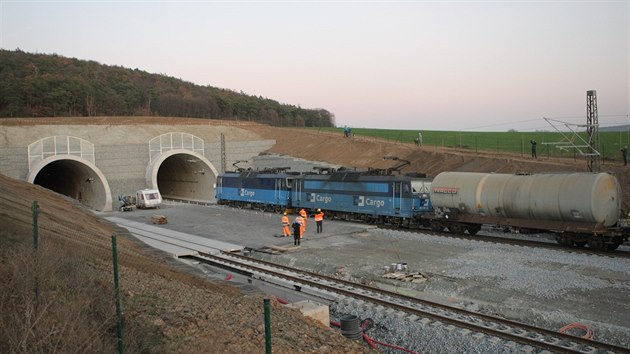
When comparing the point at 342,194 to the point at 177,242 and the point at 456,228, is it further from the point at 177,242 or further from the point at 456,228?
the point at 177,242

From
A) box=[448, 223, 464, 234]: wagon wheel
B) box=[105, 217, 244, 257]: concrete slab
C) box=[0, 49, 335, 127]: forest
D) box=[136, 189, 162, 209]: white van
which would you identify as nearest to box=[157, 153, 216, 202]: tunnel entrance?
box=[136, 189, 162, 209]: white van

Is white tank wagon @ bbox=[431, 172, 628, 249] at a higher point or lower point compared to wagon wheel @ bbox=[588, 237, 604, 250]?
higher

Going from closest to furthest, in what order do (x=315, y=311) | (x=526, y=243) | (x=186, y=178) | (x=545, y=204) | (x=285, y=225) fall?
(x=315, y=311)
(x=545, y=204)
(x=526, y=243)
(x=285, y=225)
(x=186, y=178)

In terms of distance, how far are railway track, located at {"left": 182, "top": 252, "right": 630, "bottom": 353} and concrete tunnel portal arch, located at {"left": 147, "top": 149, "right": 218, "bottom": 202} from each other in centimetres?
3370

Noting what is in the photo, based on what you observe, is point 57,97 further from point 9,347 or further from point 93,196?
point 9,347

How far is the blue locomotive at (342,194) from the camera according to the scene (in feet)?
95.7

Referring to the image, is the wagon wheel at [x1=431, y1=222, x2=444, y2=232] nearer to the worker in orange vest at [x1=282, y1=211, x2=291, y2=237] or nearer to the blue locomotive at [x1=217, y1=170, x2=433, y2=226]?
the blue locomotive at [x1=217, y1=170, x2=433, y2=226]

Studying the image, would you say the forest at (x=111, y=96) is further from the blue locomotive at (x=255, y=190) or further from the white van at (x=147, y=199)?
the blue locomotive at (x=255, y=190)

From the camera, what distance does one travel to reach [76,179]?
54.6 m

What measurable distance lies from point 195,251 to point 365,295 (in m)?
10.9

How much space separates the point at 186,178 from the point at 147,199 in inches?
624

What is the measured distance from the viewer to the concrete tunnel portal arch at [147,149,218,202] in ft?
175

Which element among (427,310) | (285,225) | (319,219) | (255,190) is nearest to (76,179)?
(255,190)

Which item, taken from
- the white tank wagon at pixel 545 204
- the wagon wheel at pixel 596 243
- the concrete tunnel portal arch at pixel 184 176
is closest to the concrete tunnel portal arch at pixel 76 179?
the concrete tunnel portal arch at pixel 184 176
